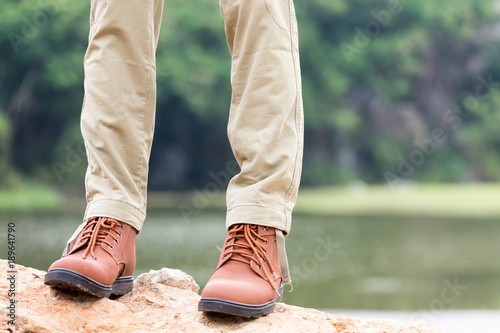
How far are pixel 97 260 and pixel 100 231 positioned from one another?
1.7 inches

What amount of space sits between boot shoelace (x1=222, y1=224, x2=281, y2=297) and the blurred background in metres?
2.89

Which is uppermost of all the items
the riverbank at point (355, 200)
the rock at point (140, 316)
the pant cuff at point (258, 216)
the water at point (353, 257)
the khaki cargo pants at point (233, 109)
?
the riverbank at point (355, 200)

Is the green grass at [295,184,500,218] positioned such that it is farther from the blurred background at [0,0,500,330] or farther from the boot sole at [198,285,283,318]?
the boot sole at [198,285,283,318]

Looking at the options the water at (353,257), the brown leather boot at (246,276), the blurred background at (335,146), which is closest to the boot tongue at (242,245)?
the brown leather boot at (246,276)

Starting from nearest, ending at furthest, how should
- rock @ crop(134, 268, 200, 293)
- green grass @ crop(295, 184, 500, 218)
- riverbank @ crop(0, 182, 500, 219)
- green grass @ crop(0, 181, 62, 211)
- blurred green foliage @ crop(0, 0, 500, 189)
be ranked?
1. rock @ crop(134, 268, 200, 293)
2. riverbank @ crop(0, 182, 500, 219)
3. green grass @ crop(0, 181, 62, 211)
4. green grass @ crop(295, 184, 500, 218)
5. blurred green foliage @ crop(0, 0, 500, 189)

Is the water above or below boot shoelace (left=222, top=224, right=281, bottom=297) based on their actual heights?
above

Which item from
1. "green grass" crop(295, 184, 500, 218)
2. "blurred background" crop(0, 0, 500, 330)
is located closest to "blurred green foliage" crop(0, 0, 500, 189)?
"blurred background" crop(0, 0, 500, 330)

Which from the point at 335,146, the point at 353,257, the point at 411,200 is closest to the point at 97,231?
the point at 353,257

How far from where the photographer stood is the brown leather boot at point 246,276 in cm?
78

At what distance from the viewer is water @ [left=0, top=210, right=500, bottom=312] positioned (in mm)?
3930

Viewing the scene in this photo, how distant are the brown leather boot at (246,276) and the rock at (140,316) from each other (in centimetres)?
3

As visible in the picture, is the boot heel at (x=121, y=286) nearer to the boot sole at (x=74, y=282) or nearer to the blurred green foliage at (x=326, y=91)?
the boot sole at (x=74, y=282)

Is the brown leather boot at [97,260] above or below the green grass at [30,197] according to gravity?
below

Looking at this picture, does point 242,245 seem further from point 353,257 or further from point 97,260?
point 353,257
